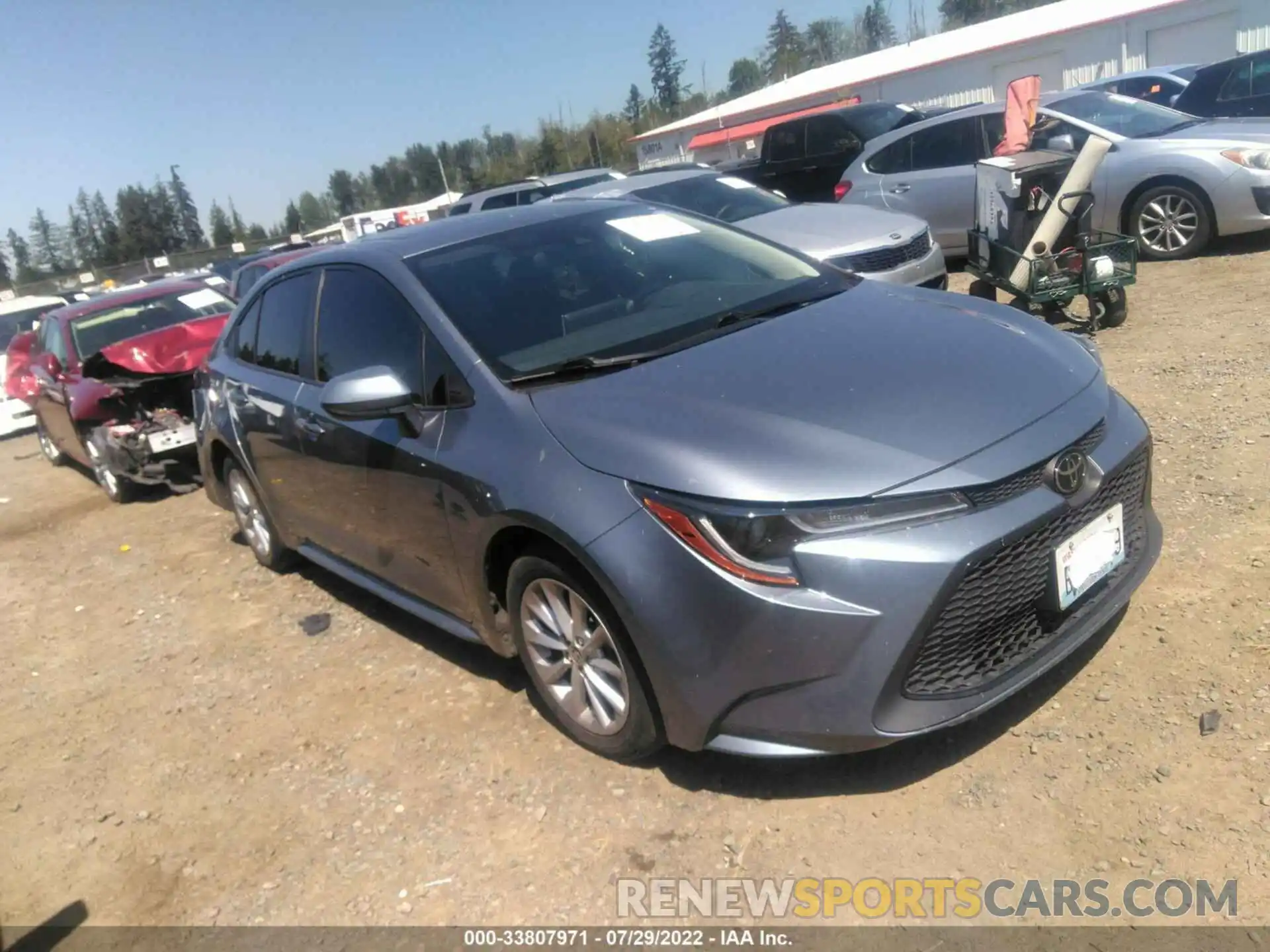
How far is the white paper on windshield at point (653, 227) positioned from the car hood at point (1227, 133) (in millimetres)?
6309

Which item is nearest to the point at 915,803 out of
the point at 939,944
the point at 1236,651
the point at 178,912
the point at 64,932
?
the point at 939,944

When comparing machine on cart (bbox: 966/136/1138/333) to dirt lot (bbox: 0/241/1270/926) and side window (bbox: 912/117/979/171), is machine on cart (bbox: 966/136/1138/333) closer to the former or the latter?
dirt lot (bbox: 0/241/1270/926)

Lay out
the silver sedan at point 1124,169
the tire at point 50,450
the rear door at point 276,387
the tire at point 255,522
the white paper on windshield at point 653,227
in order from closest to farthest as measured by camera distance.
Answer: the white paper on windshield at point 653,227 < the rear door at point 276,387 < the tire at point 255,522 < the silver sedan at point 1124,169 < the tire at point 50,450

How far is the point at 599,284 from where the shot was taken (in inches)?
154

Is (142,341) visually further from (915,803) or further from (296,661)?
(915,803)

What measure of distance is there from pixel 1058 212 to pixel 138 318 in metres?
7.83

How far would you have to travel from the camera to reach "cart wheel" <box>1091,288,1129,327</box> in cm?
722

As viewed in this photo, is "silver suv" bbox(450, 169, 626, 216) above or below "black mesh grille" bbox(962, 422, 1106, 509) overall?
above

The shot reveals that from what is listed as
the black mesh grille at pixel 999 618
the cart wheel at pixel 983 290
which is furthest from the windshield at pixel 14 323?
the black mesh grille at pixel 999 618

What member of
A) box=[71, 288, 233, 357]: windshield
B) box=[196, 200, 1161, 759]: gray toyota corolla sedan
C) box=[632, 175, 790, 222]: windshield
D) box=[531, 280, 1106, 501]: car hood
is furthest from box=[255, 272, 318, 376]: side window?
box=[632, 175, 790, 222]: windshield

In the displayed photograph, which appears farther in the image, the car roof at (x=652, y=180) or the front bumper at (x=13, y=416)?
the front bumper at (x=13, y=416)

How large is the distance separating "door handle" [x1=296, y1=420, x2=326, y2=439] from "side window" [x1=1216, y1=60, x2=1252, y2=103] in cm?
1266

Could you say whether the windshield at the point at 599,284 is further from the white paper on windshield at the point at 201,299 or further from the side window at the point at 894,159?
the side window at the point at 894,159

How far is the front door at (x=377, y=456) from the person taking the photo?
144 inches
